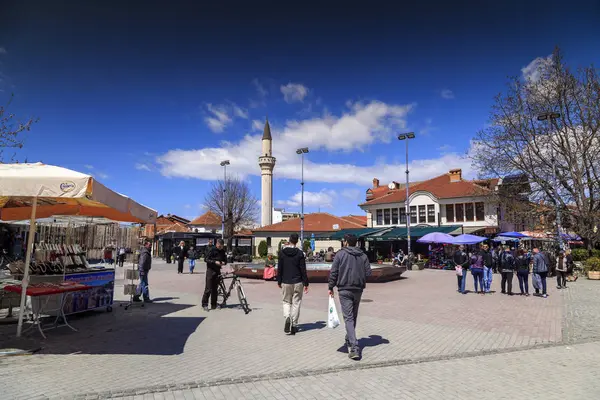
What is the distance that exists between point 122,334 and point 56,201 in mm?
3251

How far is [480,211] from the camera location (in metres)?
37.3

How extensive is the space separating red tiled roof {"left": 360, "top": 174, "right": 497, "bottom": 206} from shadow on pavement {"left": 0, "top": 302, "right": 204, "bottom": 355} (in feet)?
101

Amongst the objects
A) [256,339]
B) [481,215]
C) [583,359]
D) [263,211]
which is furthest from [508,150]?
[263,211]

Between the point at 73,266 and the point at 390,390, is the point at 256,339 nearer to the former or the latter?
the point at 390,390

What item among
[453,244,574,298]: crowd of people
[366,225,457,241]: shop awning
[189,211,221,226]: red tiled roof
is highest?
[189,211,221,226]: red tiled roof

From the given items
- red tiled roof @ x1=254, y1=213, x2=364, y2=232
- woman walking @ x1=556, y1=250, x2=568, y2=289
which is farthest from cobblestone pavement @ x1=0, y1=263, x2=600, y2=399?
red tiled roof @ x1=254, y1=213, x2=364, y2=232

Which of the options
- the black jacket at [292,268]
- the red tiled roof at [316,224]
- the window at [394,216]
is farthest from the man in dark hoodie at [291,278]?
the red tiled roof at [316,224]

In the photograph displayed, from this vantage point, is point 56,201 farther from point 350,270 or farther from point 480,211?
point 480,211

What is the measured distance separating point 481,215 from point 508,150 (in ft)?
A: 33.4

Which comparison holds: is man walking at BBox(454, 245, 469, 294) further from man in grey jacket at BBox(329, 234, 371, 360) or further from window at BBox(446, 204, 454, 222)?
window at BBox(446, 204, 454, 222)

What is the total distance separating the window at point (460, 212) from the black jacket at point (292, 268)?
34813 mm

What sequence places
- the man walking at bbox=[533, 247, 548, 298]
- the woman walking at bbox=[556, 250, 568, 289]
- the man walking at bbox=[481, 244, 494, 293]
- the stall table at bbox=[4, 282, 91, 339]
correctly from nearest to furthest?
the stall table at bbox=[4, 282, 91, 339]
the man walking at bbox=[533, 247, 548, 298]
the man walking at bbox=[481, 244, 494, 293]
the woman walking at bbox=[556, 250, 568, 289]

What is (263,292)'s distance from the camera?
14.3m

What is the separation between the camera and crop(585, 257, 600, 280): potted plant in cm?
2083
